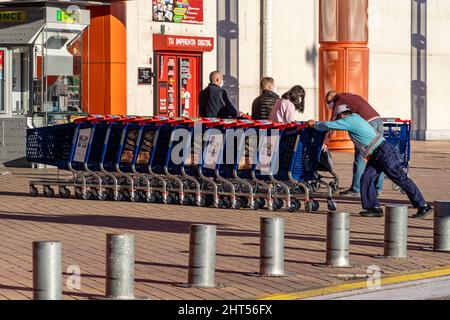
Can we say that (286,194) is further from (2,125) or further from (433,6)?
(433,6)

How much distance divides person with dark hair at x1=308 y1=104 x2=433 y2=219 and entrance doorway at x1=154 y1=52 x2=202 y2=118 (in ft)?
50.3

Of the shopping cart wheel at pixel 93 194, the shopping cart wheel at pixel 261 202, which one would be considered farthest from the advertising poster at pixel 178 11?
the shopping cart wheel at pixel 261 202

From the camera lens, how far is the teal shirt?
1676 cm

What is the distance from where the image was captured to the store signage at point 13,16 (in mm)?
25047

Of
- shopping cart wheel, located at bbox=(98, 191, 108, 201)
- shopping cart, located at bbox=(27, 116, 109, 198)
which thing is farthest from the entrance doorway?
shopping cart wheel, located at bbox=(98, 191, 108, 201)

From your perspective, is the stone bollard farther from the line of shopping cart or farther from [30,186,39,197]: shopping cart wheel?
[30,186,39,197]: shopping cart wheel

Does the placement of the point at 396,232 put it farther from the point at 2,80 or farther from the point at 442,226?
the point at 2,80

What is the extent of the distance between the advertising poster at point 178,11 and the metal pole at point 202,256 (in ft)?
69.2

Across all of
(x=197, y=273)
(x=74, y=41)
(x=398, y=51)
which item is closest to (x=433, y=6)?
(x=398, y=51)

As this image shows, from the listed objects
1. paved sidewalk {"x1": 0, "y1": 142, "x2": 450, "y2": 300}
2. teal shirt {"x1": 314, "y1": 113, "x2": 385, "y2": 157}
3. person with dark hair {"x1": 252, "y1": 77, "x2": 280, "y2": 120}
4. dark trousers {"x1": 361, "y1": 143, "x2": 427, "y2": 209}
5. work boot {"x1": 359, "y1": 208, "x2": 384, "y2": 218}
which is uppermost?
person with dark hair {"x1": 252, "y1": 77, "x2": 280, "y2": 120}

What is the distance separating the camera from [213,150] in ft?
59.5

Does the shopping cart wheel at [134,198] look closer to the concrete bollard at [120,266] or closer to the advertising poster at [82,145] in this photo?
the advertising poster at [82,145]

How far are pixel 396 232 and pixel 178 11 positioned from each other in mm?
19947

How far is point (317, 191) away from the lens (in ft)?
A: 68.4
